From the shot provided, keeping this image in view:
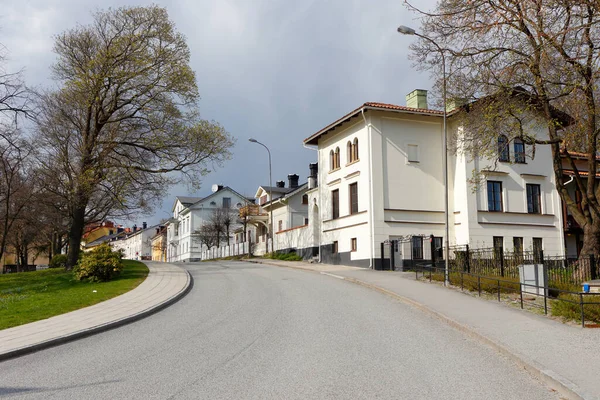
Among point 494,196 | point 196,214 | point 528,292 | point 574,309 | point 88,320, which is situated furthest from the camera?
point 196,214

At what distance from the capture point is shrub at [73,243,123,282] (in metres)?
21.2

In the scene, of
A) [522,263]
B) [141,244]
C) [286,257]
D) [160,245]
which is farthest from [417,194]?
[141,244]

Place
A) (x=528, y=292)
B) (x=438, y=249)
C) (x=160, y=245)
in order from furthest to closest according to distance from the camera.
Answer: (x=160, y=245)
(x=438, y=249)
(x=528, y=292)

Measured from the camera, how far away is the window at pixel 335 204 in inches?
1312

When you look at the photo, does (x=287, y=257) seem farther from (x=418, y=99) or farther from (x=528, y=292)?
(x=528, y=292)

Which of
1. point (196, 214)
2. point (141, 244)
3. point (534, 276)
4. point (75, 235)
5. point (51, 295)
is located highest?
point (196, 214)

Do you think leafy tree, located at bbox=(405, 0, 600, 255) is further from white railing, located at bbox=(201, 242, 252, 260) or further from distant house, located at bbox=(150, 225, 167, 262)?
distant house, located at bbox=(150, 225, 167, 262)

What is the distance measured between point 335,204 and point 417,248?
7.00 metres

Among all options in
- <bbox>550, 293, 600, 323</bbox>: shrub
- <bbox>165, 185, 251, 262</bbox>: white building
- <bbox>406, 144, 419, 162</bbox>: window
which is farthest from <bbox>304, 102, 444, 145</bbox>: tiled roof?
<bbox>165, 185, 251, 262</bbox>: white building

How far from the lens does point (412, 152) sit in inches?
1210

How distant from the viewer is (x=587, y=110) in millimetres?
16484

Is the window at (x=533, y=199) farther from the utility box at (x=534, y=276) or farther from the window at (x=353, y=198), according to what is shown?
the utility box at (x=534, y=276)

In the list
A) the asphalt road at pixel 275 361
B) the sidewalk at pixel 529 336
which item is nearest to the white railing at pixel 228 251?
the sidewalk at pixel 529 336

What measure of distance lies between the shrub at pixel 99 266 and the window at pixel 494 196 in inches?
814
